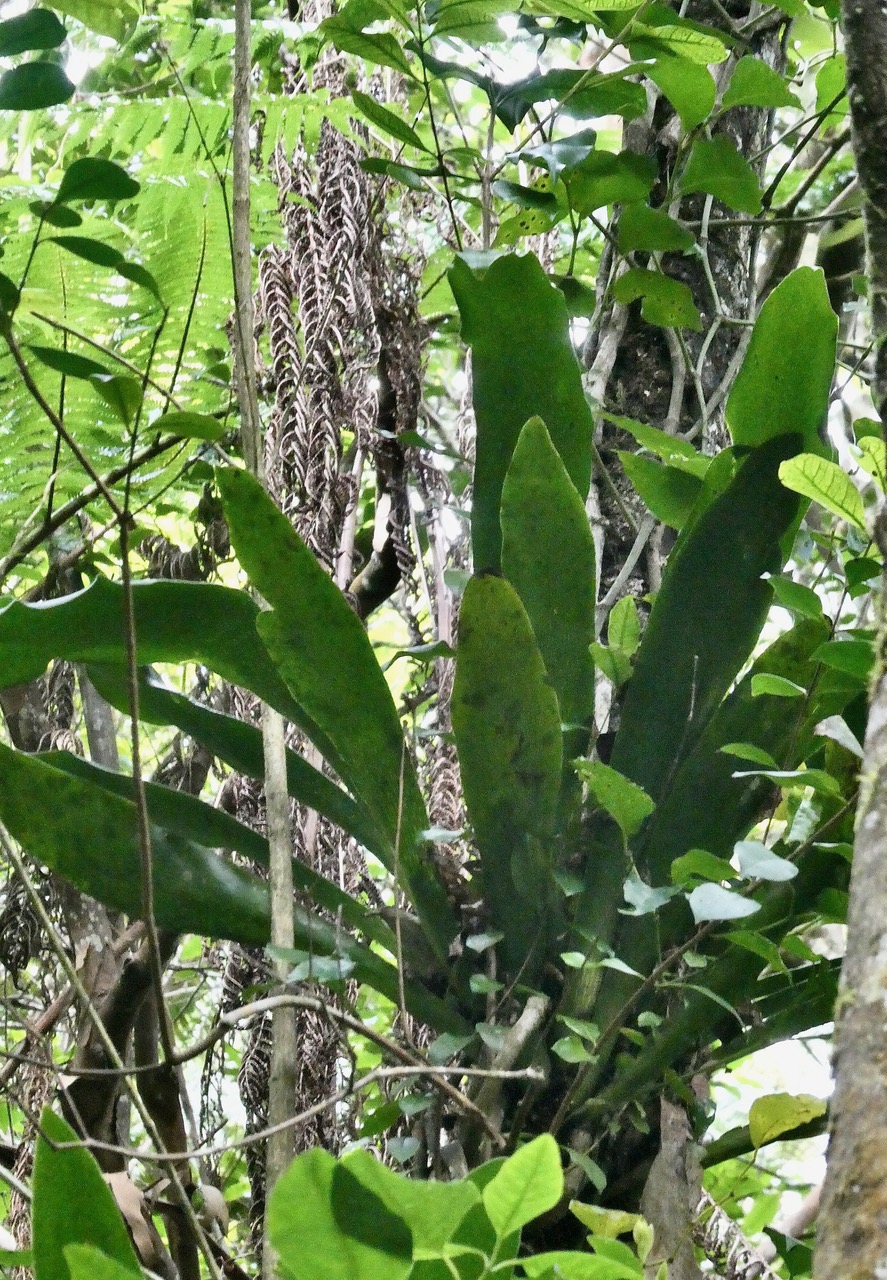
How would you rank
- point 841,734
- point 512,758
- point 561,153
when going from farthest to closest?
1. point 561,153
2. point 512,758
3. point 841,734

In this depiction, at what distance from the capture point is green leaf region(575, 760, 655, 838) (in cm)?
84

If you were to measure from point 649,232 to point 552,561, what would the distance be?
1.55 feet

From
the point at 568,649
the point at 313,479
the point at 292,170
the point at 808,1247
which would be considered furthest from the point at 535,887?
the point at 292,170

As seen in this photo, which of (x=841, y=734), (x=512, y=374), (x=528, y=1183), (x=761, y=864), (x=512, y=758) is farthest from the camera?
(x=512, y=374)

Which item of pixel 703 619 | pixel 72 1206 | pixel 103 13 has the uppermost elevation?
pixel 103 13

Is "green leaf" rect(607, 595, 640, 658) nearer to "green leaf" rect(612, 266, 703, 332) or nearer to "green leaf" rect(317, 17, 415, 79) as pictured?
"green leaf" rect(612, 266, 703, 332)

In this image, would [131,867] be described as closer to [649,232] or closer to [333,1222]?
[333,1222]

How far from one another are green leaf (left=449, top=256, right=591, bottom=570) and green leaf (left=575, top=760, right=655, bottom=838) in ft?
0.85

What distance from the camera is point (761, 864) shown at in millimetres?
733

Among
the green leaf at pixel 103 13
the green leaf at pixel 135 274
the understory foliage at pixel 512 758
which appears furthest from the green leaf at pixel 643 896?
the green leaf at pixel 103 13

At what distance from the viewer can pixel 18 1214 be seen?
4.50 ft

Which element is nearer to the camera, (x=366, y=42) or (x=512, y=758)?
(x=512, y=758)

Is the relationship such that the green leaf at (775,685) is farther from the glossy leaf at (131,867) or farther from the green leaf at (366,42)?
the green leaf at (366,42)

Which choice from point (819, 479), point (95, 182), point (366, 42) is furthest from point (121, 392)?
point (366, 42)
